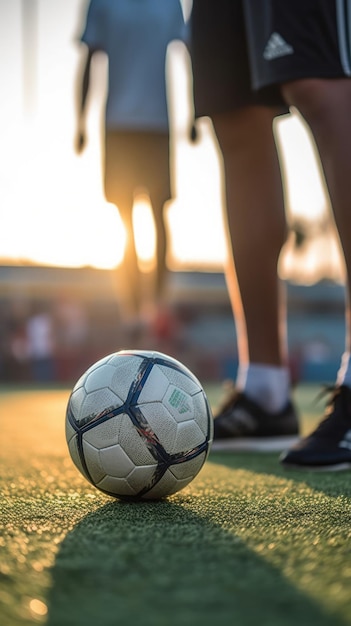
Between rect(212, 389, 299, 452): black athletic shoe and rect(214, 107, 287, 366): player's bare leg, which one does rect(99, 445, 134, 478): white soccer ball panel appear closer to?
rect(212, 389, 299, 452): black athletic shoe

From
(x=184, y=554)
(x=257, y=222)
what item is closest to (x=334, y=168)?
(x=257, y=222)

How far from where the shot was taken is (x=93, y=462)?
4.98ft

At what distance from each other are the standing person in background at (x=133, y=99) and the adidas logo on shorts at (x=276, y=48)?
3326 mm

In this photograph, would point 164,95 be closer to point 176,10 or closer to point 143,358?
point 176,10

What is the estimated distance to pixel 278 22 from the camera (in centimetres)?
204

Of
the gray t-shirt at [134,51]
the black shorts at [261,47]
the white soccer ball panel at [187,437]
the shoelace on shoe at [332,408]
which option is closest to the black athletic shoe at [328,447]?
the shoelace on shoe at [332,408]

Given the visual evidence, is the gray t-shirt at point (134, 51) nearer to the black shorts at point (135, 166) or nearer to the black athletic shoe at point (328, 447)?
the black shorts at point (135, 166)

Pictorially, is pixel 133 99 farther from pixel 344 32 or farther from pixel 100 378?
pixel 100 378

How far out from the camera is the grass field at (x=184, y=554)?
0.83 meters

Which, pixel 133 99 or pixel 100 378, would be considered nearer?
pixel 100 378

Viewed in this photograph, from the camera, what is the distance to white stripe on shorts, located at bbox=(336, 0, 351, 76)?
1979 millimetres

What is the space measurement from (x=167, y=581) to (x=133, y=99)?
15.8 feet

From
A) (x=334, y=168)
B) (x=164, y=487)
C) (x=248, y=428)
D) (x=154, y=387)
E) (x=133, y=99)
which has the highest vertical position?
(x=133, y=99)

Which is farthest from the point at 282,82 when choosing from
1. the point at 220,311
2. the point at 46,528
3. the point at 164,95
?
the point at 220,311
